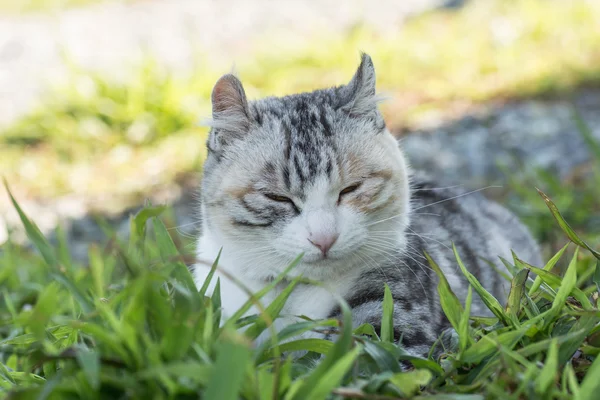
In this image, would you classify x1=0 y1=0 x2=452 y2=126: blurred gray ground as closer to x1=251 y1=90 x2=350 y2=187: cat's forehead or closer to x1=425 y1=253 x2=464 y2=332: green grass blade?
x1=251 y1=90 x2=350 y2=187: cat's forehead

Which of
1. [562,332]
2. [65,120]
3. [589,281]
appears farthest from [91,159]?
[562,332]

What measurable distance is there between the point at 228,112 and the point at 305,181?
1.44 ft

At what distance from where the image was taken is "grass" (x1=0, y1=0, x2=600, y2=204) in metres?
5.45

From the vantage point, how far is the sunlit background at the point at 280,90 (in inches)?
186

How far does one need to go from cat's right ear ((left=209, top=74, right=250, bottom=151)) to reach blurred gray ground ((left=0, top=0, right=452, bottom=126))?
4.40 m

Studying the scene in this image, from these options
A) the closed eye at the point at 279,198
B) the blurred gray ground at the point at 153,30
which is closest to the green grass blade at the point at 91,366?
the closed eye at the point at 279,198

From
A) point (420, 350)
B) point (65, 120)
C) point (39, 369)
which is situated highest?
point (65, 120)

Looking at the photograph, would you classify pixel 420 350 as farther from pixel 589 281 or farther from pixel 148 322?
pixel 589 281

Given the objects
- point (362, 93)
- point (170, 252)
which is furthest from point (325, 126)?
point (170, 252)

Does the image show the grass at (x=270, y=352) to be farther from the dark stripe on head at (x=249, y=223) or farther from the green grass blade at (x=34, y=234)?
the dark stripe on head at (x=249, y=223)

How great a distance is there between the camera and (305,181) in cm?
204

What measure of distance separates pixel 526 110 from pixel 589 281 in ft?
11.0

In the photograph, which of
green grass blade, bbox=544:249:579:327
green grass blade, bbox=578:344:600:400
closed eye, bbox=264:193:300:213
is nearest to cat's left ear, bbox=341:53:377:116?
closed eye, bbox=264:193:300:213

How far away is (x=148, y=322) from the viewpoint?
1.49m
